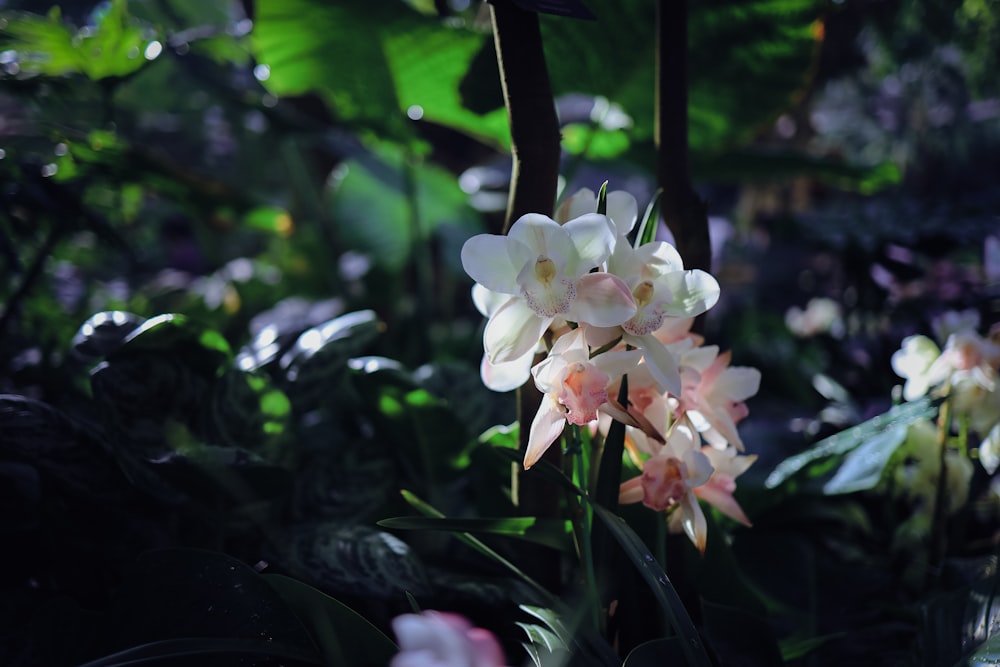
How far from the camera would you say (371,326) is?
2.69 feet

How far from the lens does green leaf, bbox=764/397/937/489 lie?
0.72 metres

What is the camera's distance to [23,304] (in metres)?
1.28

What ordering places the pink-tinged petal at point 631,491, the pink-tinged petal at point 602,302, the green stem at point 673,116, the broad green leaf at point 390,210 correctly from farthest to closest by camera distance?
the broad green leaf at point 390,210, the green stem at point 673,116, the pink-tinged petal at point 631,491, the pink-tinged petal at point 602,302

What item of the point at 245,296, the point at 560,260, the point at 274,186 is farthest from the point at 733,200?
the point at 560,260

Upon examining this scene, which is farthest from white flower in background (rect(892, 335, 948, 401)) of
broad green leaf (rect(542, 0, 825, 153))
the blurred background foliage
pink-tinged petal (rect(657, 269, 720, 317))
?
broad green leaf (rect(542, 0, 825, 153))

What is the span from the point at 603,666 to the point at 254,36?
55.6 inches

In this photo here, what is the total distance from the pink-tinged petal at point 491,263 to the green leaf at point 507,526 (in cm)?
18

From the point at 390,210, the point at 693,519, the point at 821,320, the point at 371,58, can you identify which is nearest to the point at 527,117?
the point at 693,519

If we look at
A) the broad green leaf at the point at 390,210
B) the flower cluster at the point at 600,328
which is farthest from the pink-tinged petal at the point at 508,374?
the broad green leaf at the point at 390,210

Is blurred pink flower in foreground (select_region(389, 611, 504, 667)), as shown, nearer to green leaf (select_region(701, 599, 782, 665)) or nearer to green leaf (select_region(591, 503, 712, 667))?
green leaf (select_region(591, 503, 712, 667))

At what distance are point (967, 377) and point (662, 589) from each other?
455 mm

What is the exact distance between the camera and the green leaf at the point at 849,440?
0.72 metres

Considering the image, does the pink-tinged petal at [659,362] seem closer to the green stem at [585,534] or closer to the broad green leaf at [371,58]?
the green stem at [585,534]

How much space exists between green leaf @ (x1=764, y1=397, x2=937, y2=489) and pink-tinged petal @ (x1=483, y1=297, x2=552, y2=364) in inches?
16.4
